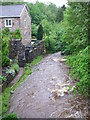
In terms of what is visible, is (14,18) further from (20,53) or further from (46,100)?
(46,100)

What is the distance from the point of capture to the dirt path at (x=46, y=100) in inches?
326

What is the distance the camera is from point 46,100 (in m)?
9.63

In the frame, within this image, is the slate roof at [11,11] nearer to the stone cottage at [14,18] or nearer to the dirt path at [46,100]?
the stone cottage at [14,18]

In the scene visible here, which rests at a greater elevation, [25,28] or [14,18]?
[14,18]

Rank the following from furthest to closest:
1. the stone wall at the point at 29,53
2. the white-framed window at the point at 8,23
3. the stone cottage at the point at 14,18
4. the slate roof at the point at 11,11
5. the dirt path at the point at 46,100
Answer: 1. the white-framed window at the point at 8,23
2. the slate roof at the point at 11,11
3. the stone cottage at the point at 14,18
4. the stone wall at the point at 29,53
5. the dirt path at the point at 46,100

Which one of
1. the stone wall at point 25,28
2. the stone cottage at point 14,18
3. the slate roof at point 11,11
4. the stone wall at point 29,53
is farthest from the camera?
the stone wall at point 25,28

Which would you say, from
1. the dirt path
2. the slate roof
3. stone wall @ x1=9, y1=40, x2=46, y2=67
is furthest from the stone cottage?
the dirt path

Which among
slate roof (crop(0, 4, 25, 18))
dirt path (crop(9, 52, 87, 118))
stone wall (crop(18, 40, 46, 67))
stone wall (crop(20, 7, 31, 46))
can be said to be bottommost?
dirt path (crop(9, 52, 87, 118))

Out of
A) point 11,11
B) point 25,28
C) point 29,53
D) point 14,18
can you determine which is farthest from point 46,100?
point 25,28

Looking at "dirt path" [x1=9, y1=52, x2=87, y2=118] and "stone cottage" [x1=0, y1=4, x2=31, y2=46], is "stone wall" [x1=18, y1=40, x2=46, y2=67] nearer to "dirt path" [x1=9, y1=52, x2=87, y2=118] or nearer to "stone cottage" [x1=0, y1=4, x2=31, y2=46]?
"dirt path" [x1=9, y1=52, x2=87, y2=118]

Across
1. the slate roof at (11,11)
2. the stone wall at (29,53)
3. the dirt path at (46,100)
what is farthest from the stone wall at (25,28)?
the dirt path at (46,100)

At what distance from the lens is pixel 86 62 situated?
623cm

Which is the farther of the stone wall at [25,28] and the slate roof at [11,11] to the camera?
the stone wall at [25,28]

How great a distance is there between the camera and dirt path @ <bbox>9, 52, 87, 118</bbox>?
8289mm
